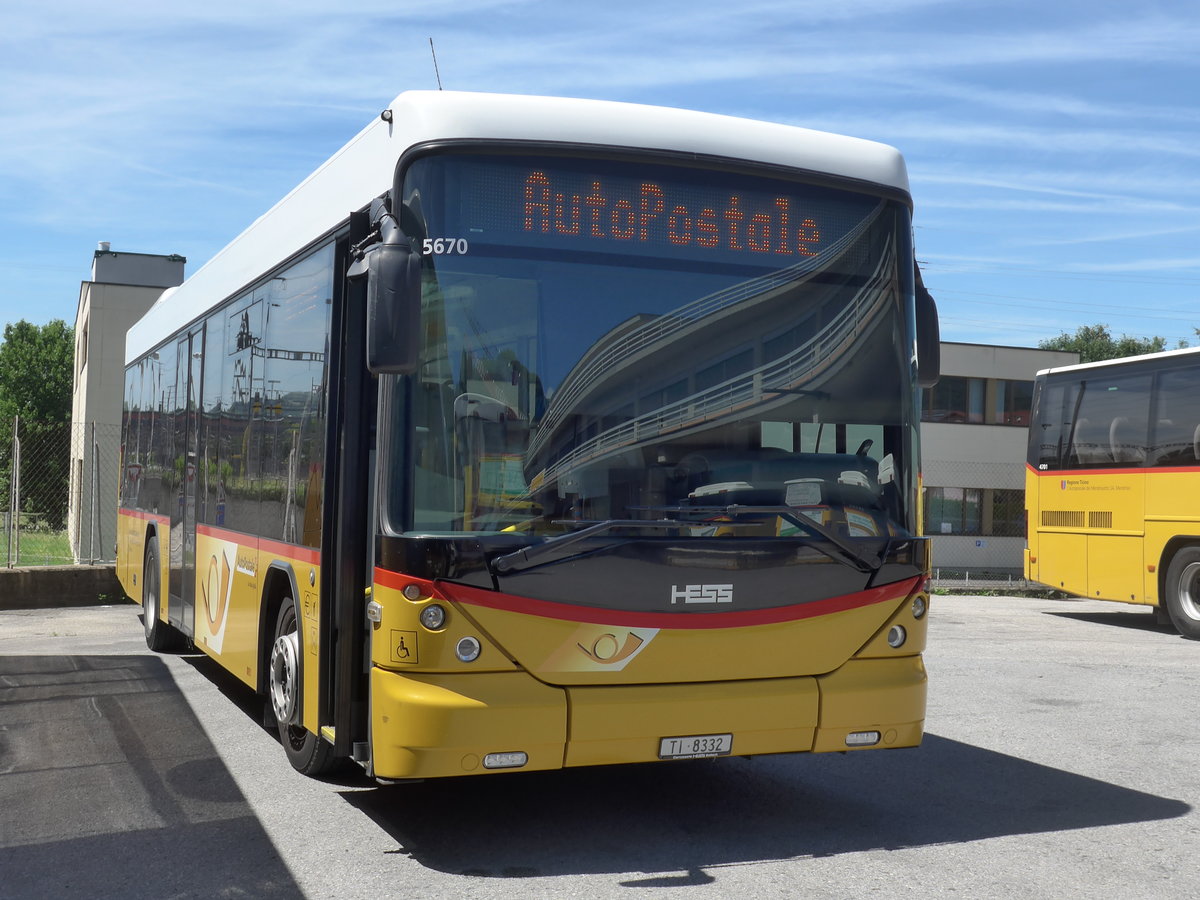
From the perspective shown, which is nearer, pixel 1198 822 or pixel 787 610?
pixel 787 610

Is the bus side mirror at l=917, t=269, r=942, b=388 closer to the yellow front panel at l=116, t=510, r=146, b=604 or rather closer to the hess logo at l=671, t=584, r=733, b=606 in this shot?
the hess logo at l=671, t=584, r=733, b=606

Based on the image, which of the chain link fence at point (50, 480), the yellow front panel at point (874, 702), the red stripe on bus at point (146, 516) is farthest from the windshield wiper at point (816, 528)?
the chain link fence at point (50, 480)

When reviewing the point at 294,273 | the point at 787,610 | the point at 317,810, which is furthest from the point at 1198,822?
the point at 294,273

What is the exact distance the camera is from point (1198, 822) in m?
6.48

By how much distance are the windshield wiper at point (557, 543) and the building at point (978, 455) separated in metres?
35.4

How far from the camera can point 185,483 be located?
10.3m

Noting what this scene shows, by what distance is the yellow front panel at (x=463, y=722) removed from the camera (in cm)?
535

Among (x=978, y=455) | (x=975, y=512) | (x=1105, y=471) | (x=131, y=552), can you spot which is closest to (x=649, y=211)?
(x=131, y=552)

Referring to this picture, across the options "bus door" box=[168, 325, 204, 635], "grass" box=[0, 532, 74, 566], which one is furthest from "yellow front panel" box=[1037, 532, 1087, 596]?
"grass" box=[0, 532, 74, 566]

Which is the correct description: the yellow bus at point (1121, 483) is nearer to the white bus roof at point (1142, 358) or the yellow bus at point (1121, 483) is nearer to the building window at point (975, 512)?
the white bus roof at point (1142, 358)

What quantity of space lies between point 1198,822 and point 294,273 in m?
5.50

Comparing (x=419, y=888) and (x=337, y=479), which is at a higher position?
(x=337, y=479)

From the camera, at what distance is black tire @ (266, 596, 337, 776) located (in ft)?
22.4

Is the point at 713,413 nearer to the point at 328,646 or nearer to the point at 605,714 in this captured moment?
the point at 605,714
